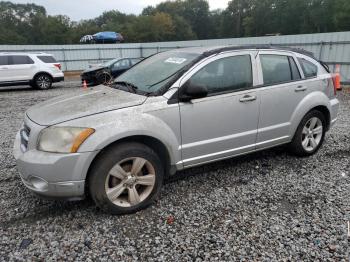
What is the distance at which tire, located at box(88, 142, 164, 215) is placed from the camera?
9.50ft

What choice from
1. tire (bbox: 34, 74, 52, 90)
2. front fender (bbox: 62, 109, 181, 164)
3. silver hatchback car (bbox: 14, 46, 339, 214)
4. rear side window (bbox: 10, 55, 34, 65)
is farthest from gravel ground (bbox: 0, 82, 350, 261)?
tire (bbox: 34, 74, 52, 90)

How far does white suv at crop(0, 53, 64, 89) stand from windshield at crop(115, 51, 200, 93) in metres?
10.8

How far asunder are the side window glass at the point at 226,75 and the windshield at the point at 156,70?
0.77 feet

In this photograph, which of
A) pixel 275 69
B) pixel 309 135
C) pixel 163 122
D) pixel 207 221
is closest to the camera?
pixel 207 221

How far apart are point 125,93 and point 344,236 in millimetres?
2677

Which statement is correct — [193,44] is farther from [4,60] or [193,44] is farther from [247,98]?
[247,98]

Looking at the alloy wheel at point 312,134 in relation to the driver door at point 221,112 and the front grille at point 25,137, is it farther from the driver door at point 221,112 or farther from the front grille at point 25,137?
the front grille at point 25,137

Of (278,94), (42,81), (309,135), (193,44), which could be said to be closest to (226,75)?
(278,94)

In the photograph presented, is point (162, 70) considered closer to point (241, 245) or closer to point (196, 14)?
point (241, 245)

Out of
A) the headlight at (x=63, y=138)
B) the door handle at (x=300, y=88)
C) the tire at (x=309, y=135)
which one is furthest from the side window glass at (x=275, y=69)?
the headlight at (x=63, y=138)

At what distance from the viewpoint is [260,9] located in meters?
66.6

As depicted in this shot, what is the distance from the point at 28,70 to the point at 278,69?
12354 millimetres

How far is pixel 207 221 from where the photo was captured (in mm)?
3018

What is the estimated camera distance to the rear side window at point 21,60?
505 inches
